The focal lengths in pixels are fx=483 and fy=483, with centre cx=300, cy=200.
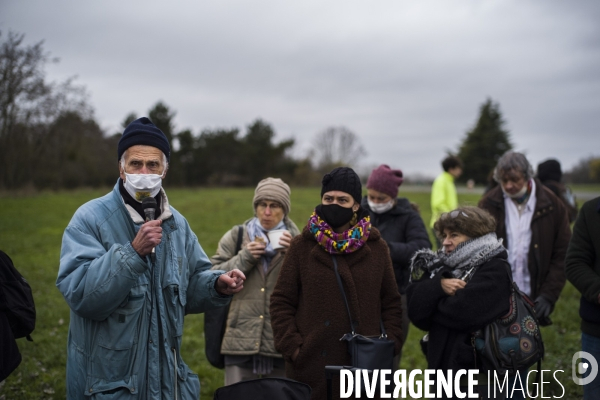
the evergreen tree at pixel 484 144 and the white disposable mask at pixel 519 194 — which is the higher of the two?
the evergreen tree at pixel 484 144

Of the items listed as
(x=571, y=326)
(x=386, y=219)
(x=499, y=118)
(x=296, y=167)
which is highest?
(x=499, y=118)

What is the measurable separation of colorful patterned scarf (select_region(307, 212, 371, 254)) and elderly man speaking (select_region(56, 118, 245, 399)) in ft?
2.40

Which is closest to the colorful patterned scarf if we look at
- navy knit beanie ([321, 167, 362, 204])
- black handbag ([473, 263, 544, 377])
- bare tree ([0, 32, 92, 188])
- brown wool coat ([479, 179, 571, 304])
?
navy knit beanie ([321, 167, 362, 204])

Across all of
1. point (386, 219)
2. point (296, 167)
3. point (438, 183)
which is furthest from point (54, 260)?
point (296, 167)

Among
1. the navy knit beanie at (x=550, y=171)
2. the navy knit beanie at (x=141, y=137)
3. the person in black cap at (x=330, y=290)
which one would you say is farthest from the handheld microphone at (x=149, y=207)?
the navy knit beanie at (x=550, y=171)

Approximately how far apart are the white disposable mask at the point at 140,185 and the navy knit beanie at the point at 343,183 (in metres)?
1.22

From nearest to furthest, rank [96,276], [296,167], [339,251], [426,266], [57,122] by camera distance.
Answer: [96,276] → [339,251] → [426,266] → [57,122] → [296,167]

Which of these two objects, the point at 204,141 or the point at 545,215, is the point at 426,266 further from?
the point at 204,141

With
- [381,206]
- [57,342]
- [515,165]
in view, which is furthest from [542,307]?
[57,342]

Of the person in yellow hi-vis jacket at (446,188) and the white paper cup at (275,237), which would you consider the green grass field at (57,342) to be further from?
the person in yellow hi-vis jacket at (446,188)

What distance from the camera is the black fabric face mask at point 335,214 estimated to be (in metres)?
3.30

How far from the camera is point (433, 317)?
3.33 meters

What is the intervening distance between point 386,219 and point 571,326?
4.16m

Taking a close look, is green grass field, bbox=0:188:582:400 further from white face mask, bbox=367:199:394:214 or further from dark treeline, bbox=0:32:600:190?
dark treeline, bbox=0:32:600:190
